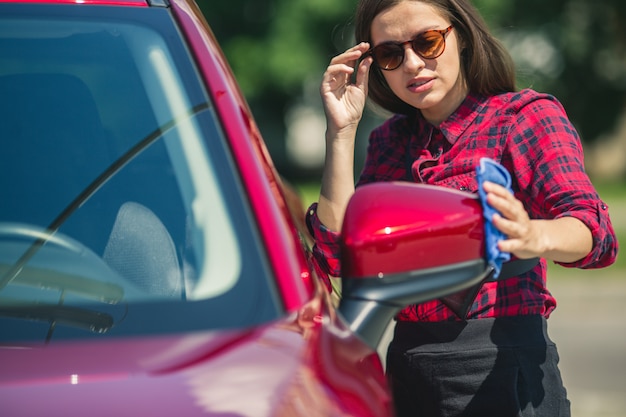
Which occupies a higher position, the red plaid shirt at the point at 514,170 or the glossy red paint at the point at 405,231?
the glossy red paint at the point at 405,231

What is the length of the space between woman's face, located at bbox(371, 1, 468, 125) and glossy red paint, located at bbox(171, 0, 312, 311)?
21.7 inches

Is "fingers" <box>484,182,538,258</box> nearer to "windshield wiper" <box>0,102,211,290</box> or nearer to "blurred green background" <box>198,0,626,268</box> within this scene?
"windshield wiper" <box>0,102,211,290</box>

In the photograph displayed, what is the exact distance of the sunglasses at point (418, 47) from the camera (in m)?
2.33

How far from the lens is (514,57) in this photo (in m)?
20.5

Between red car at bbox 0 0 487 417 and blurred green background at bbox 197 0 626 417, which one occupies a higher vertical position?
red car at bbox 0 0 487 417

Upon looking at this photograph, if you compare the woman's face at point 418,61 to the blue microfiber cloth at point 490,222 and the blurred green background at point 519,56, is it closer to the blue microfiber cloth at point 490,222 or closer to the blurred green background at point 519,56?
the blue microfiber cloth at point 490,222

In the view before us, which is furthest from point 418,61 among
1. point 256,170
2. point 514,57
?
point 514,57

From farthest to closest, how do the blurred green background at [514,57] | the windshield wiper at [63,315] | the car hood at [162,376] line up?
the blurred green background at [514,57], the windshield wiper at [63,315], the car hood at [162,376]

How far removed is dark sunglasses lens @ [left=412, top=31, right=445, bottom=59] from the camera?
7.63ft

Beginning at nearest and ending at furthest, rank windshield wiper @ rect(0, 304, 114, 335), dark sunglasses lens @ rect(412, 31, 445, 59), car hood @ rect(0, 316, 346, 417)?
car hood @ rect(0, 316, 346, 417), windshield wiper @ rect(0, 304, 114, 335), dark sunglasses lens @ rect(412, 31, 445, 59)

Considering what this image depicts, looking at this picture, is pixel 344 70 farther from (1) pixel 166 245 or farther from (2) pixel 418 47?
(1) pixel 166 245

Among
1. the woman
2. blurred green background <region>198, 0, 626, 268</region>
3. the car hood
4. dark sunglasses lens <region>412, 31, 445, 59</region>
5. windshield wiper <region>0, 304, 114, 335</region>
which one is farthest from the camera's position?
blurred green background <region>198, 0, 626, 268</region>

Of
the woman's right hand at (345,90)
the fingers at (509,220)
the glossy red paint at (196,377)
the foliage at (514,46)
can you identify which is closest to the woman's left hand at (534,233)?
the fingers at (509,220)

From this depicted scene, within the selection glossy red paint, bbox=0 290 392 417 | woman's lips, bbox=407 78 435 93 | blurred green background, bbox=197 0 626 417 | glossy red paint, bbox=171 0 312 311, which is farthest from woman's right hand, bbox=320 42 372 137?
blurred green background, bbox=197 0 626 417
